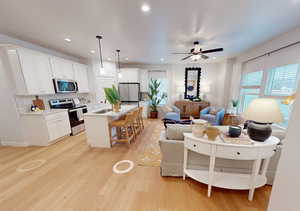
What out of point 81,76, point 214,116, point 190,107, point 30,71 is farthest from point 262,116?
point 81,76

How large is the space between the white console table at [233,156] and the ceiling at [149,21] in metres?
1.98

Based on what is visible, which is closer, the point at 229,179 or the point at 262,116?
the point at 262,116

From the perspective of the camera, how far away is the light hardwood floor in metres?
1.48

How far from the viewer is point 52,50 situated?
3637mm

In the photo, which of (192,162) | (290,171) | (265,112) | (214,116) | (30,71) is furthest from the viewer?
(214,116)

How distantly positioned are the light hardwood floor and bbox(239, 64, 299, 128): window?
83.8 inches

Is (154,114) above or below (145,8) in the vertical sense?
below

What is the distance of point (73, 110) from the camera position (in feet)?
12.1

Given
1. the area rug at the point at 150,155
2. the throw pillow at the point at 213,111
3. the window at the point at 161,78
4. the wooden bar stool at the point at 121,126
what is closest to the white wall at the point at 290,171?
the area rug at the point at 150,155

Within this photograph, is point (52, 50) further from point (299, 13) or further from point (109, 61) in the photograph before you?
point (299, 13)

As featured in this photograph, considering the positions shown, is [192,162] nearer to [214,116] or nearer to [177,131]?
[177,131]

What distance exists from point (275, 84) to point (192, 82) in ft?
10.4

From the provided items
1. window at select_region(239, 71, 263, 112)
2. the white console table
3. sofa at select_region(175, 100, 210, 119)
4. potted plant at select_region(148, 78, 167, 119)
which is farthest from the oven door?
window at select_region(239, 71, 263, 112)

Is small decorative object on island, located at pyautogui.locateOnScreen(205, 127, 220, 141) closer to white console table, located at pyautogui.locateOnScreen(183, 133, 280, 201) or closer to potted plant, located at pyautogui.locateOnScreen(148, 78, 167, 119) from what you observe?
white console table, located at pyautogui.locateOnScreen(183, 133, 280, 201)
